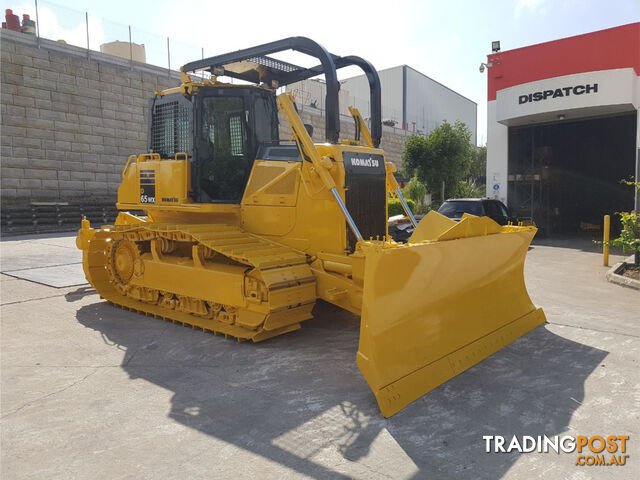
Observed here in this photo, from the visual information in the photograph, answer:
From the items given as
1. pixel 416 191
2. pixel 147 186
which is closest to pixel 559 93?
pixel 416 191

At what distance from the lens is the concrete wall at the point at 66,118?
648 inches

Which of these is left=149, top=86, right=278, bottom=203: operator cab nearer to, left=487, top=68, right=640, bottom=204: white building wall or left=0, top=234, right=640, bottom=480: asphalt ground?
left=0, top=234, right=640, bottom=480: asphalt ground

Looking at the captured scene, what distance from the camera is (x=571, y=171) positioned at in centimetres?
2288

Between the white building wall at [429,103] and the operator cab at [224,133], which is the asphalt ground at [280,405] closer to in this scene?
the operator cab at [224,133]

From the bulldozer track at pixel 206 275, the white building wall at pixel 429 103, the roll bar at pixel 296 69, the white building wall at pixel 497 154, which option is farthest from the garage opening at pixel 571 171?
the white building wall at pixel 429 103

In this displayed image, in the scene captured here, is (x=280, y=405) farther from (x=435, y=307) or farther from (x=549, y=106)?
(x=549, y=106)

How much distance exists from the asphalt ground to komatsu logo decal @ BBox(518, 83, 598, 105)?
36.2 feet

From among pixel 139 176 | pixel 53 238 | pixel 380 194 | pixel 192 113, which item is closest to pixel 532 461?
pixel 380 194

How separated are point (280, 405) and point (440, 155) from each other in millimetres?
20888

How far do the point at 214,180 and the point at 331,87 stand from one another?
2055mm

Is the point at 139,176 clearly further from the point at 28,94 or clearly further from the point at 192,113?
the point at 28,94

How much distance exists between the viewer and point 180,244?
6.35m

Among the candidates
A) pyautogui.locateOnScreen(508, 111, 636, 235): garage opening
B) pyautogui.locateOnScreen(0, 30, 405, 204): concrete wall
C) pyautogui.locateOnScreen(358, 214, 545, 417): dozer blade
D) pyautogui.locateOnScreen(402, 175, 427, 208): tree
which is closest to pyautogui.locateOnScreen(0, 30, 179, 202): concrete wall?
pyautogui.locateOnScreen(0, 30, 405, 204): concrete wall

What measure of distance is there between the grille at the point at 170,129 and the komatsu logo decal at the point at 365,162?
2217mm
